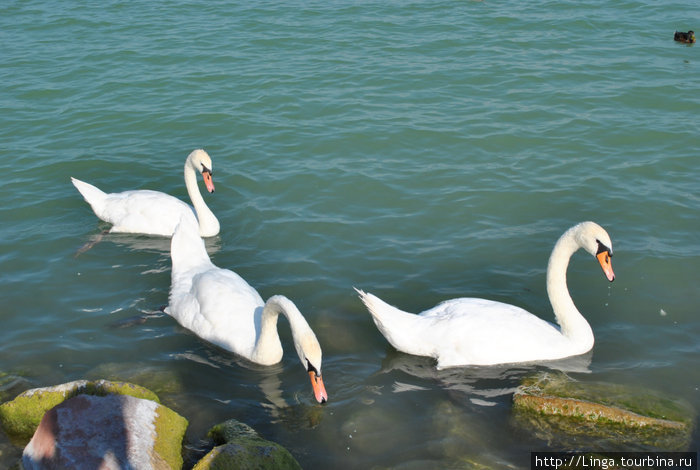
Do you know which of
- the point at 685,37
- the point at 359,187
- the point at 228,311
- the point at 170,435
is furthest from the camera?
the point at 685,37


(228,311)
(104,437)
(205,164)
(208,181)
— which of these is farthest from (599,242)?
(205,164)

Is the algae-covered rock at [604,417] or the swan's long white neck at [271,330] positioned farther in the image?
the swan's long white neck at [271,330]

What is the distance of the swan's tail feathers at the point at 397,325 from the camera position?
295 inches

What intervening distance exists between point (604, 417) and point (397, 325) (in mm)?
2142

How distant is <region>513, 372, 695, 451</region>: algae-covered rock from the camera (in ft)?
20.7

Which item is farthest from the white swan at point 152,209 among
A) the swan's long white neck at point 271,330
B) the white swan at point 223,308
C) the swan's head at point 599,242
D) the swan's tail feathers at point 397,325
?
the swan's head at point 599,242

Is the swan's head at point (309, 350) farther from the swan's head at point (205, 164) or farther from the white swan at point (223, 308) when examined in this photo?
the swan's head at point (205, 164)

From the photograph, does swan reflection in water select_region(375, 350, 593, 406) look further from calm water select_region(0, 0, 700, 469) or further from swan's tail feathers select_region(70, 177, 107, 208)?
swan's tail feathers select_region(70, 177, 107, 208)

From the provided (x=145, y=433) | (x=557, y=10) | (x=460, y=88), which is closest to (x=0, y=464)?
(x=145, y=433)

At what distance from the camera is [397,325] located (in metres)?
7.54

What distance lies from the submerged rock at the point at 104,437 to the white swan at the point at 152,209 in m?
4.51

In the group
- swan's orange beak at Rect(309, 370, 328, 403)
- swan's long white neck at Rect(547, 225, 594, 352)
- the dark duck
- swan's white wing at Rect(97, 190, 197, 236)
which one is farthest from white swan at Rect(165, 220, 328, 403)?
the dark duck

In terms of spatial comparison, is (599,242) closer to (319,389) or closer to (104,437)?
(319,389)

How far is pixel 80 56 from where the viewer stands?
53.3 ft
